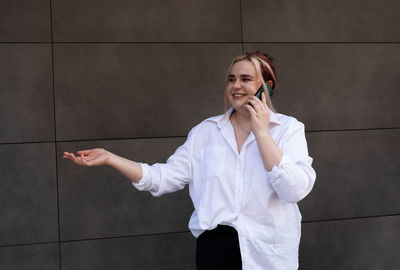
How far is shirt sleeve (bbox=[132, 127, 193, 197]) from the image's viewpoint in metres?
2.22

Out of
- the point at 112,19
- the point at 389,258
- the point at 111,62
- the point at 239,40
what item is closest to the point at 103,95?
the point at 111,62

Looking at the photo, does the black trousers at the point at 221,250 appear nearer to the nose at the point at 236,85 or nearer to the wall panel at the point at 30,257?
the nose at the point at 236,85

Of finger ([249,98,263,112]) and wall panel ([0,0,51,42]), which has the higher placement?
wall panel ([0,0,51,42])

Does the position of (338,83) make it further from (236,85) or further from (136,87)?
(236,85)

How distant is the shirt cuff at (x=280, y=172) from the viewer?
192 centimetres

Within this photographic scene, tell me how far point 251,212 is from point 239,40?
1732 millimetres

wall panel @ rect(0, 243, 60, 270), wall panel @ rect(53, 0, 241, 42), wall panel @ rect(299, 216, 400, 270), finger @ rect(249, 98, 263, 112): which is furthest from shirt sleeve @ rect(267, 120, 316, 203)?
wall panel @ rect(0, 243, 60, 270)

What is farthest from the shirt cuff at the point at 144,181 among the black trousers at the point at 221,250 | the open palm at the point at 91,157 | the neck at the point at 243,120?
the neck at the point at 243,120

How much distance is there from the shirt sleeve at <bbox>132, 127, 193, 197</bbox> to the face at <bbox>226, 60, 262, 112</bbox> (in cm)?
27

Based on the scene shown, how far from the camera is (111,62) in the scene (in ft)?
11.1

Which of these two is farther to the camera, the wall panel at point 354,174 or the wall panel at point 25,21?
the wall panel at point 354,174

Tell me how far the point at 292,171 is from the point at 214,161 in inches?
14.6

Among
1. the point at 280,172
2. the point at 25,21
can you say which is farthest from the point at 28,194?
the point at 280,172

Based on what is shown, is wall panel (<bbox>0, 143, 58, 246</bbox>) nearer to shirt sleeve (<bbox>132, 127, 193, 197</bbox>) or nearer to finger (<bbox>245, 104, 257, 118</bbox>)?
shirt sleeve (<bbox>132, 127, 193, 197</bbox>)
